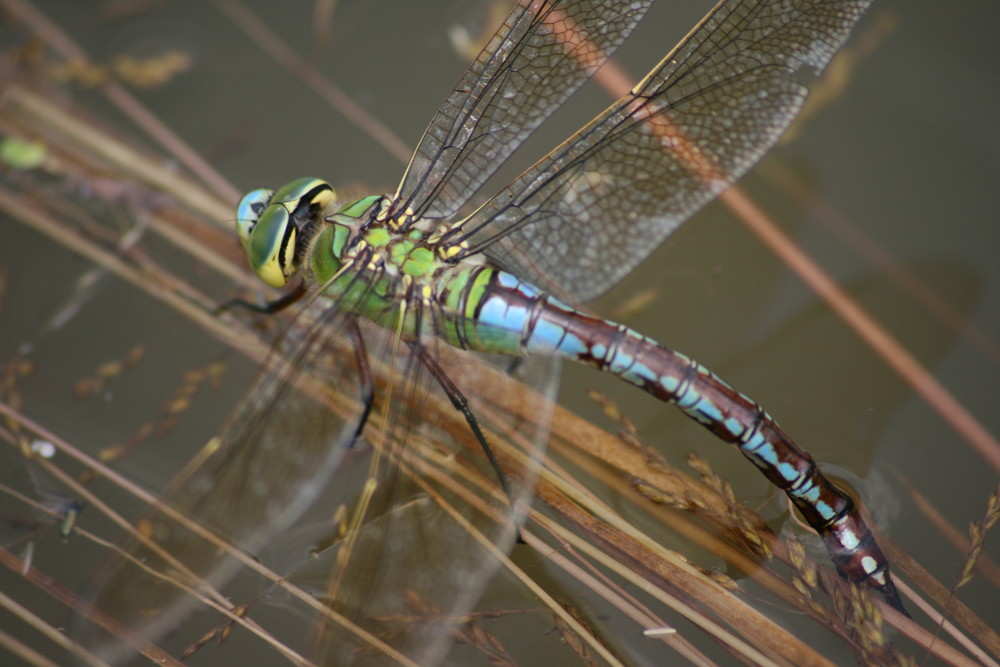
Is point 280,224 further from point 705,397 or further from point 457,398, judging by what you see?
point 705,397

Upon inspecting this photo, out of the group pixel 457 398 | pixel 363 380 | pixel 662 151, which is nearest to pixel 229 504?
pixel 363 380

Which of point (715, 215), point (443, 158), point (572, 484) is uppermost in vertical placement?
point (715, 215)

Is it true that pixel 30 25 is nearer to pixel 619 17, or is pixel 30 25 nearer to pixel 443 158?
pixel 443 158

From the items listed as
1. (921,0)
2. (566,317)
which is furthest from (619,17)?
(921,0)

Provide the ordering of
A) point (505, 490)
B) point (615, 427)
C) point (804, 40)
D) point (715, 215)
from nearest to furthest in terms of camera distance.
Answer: point (804, 40), point (505, 490), point (615, 427), point (715, 215)

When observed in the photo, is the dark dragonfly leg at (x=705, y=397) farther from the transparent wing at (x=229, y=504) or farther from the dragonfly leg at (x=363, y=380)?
the transparent wing at (x=229, y=504)

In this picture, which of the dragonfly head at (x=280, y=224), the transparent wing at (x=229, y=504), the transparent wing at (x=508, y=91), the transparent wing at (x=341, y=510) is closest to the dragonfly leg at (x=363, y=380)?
the transparent wing at (x=341, y=510)

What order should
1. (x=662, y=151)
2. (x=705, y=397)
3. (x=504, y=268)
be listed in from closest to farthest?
(x=705, y=397) → (x=662, y=151) → (x=504, y=268)
